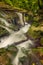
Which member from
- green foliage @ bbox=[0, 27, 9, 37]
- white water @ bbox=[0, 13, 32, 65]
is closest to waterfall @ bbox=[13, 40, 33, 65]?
white water @ bbox=[0, 13, 32, 65]

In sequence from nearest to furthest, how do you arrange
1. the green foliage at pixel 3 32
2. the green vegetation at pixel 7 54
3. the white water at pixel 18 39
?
the green vegetation at pixel 7 54
the white water at pixel 18 39
the green foliage at pixel 3 32

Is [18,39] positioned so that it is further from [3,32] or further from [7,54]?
[7,54]

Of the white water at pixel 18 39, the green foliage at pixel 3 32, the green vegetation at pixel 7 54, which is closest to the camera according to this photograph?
the green vegetation at pixel 7 54

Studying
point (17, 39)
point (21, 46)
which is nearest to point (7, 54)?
point (21, 46)

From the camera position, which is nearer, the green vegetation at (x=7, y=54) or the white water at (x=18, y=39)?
the green vegetation at (x=7, y=54)

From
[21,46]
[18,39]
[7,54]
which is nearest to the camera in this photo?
[7,54]

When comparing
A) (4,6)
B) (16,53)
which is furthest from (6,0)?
(16,53)

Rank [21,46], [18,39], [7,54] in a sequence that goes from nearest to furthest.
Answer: [7,54]
[21,46]
[18,39]

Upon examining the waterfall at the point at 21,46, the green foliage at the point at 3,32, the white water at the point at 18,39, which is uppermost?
the green foliage at the point at 3,32

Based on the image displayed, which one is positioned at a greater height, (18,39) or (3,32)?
(3,32)

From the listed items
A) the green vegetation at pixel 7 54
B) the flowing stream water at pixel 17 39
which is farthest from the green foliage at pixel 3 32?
the green vegetation at pixel 7 54

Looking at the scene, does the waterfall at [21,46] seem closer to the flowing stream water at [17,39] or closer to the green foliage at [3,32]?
the flowing stream water at [17,39]
